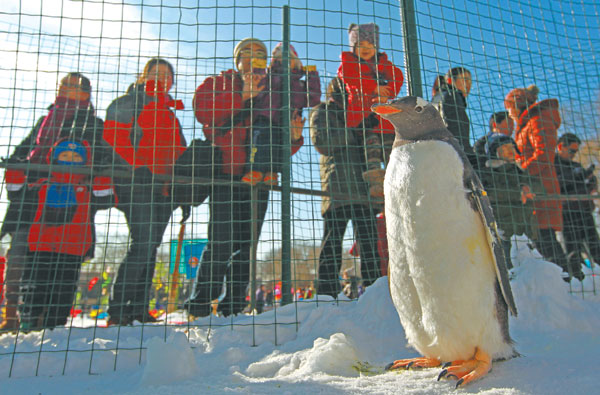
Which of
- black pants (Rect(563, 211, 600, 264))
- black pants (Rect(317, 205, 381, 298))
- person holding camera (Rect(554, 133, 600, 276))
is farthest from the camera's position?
black pants (Rect(563, 211, 600, 264))

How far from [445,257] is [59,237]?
8.56 feet

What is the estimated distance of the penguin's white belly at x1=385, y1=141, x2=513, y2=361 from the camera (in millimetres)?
1411

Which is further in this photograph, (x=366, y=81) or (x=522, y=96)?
(x=522, y=96)

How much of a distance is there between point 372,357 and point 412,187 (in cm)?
83

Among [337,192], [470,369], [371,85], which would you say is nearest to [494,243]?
[470,369]

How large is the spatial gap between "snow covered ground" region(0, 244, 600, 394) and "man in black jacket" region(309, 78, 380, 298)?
66 centimetres

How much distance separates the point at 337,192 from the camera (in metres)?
3.09

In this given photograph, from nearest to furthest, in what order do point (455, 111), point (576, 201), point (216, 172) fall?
point (455, 111)
point (216, 172)
point (576, 201)

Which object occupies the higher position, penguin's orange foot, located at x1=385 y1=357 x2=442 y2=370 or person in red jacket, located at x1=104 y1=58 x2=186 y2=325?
person in red jacket, located at x1=104 y1=58 x2=186 y2=325

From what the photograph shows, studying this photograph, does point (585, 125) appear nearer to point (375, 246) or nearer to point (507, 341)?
point (375, 246)

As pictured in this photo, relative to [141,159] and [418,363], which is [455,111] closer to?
[418,363]

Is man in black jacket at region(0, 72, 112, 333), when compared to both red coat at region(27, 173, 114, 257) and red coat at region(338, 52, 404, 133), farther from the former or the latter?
red coat at region(338, 52, 404, 133)

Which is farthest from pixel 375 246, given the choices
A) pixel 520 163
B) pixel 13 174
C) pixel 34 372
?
pixel 13 174

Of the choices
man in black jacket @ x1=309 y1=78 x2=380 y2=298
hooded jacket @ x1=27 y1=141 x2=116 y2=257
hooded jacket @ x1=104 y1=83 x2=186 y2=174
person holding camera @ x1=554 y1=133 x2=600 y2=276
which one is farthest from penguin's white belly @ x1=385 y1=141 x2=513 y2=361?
person holding camera @ x1=554 y1=133 x2=600 y2=276
